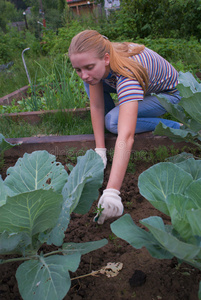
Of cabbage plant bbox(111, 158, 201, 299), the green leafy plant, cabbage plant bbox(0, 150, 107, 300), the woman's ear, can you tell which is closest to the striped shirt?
the woman's ear

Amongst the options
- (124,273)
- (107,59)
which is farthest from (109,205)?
(107,59)

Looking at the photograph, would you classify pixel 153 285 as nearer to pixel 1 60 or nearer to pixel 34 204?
→ pixel 34 204

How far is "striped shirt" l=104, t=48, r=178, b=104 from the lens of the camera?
6.27 feet

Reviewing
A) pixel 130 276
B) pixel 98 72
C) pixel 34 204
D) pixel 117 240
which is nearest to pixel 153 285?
pixel 130 276

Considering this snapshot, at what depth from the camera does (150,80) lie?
2.33 m

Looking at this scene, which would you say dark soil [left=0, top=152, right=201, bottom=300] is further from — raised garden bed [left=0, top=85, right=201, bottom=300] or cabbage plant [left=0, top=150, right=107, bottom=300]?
cabbage plant [left=0, top=150, right=107, bottom=300]

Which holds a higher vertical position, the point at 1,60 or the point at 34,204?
the point at 34,204

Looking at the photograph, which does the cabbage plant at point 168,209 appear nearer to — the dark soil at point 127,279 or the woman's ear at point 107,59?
the dark soil at point 127,279

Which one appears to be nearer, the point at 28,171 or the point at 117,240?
the point at 28,171

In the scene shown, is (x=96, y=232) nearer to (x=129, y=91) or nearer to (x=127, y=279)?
(x=127, y=279)

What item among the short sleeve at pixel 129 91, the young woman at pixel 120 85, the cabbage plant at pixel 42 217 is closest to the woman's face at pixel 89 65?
the young woman at pixel 120 85

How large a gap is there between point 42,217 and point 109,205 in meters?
0.56

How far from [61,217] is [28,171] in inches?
10.5

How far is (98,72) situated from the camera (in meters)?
1.87
